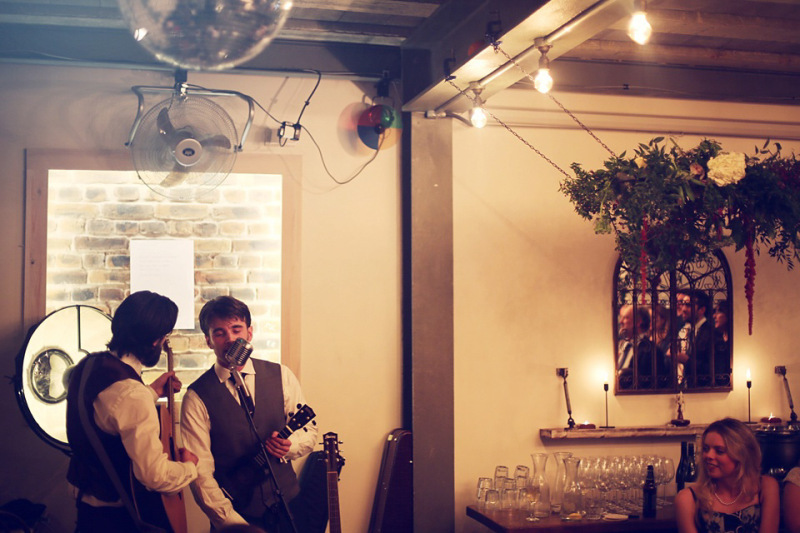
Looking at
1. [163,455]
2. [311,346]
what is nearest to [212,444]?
[163,455]

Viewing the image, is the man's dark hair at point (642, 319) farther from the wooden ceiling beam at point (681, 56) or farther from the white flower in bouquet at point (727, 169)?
the white flower in bouquet at point (727, 169)

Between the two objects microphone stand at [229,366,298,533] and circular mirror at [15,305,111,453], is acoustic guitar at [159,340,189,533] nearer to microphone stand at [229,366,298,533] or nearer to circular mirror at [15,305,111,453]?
microphone stand at [229,366,298,533]

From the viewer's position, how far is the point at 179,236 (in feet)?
15.8

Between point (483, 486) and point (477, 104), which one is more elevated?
point (477, 104)

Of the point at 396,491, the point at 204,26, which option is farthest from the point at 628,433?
the point at 204,26

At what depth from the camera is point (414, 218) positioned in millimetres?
5035

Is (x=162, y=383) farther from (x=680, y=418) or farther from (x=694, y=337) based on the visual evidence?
(x=694, y=337)

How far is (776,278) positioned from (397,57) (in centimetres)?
317

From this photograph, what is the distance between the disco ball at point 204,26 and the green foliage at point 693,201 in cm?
256

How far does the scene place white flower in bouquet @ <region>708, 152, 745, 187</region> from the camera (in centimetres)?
374

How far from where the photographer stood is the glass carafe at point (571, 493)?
445 centimetres

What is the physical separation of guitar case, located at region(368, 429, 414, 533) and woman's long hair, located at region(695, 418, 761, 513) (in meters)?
1.77

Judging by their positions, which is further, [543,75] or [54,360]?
[54,360]

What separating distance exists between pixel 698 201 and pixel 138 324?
2658mm
